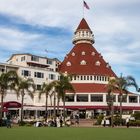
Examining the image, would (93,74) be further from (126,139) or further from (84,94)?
(126,139)

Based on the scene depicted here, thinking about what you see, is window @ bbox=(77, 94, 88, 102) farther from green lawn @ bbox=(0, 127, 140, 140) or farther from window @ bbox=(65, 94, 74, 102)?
green lawn @ bbox=(0, 127, 140, 140)

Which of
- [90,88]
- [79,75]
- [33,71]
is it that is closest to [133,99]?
[90,88]

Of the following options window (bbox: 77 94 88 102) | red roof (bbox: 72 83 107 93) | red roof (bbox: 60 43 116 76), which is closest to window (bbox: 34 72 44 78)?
red roof (bbox: 72 83 107 93)

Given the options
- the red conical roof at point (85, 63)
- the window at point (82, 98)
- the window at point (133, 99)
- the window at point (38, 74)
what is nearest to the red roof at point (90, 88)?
the window at point (82, 98)

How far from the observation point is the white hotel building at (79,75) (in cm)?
8419

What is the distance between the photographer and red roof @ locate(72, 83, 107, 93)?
92.1 meters

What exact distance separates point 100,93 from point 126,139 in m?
68.0

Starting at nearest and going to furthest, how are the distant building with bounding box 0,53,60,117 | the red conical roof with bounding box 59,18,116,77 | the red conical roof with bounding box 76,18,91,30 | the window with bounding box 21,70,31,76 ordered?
the distant building with bounding box 0,53,60,117 → the window with bounding box 21,70,31,76 → the red conical roof with bounding box 59,18,116,77 → the red conical roof with bounding box 76,18,91,30

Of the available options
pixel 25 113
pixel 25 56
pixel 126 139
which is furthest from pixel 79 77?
pixel 126 139

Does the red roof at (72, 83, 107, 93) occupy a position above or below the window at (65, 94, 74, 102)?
above

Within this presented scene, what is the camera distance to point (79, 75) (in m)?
98.8

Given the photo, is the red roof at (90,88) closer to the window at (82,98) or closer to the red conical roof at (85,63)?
the window at (82,98)

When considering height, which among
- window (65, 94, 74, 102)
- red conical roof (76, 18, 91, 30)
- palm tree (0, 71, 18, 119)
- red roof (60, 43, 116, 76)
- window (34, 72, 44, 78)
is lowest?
window (65, 94, 74, 102)

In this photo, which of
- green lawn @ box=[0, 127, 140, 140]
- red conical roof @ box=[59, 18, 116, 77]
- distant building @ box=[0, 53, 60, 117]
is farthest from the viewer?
red conical roof @ box=[59, 18, 116, 77]
